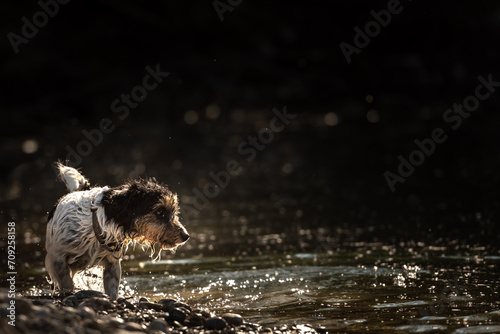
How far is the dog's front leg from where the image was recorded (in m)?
8.21

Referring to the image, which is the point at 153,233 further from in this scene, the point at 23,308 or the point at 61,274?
the point at 23,308

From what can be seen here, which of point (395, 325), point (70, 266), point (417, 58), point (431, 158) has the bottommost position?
point (395, 325)

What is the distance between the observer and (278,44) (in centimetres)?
3294

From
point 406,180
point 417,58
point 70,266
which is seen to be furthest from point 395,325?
point 417,58

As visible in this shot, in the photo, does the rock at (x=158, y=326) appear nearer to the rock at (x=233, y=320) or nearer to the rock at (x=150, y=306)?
the rock at (x=233, y=320)

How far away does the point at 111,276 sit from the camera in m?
8.25

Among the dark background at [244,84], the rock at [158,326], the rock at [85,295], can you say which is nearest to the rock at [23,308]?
the rock at [158,326]

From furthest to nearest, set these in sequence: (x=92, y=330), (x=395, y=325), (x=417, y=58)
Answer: (x=417, y=58) → (x=395, y=325) → (x=92, y=330)

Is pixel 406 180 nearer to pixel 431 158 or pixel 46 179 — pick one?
pixel 431 158

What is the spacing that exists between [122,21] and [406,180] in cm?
1999

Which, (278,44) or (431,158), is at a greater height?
(278,44)

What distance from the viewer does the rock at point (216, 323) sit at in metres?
6.71

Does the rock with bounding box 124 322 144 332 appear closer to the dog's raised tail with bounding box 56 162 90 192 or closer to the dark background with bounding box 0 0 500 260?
the dog's raised tail with bounding box 56 162 90 192

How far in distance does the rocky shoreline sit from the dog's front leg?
1.41ft
